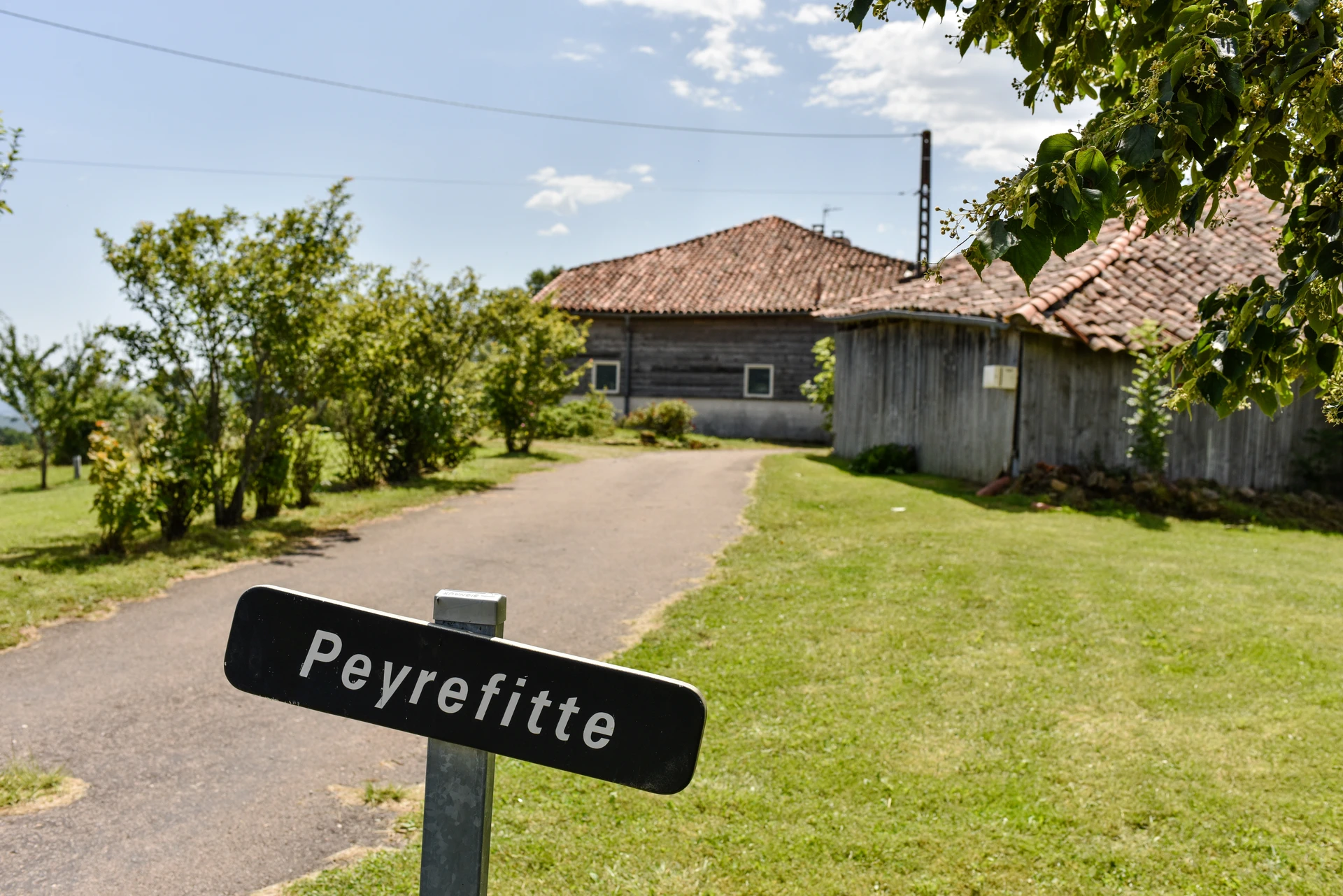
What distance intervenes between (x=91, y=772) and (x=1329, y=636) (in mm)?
7928

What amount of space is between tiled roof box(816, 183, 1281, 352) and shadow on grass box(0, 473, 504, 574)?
10.0m

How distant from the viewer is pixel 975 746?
17.8ft

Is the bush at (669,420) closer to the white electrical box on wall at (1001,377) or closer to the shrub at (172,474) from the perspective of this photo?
the white electrical box on wall at (1001,377)

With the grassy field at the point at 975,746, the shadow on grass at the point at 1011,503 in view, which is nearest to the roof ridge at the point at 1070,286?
the shadow on grass at the point at 1011,503

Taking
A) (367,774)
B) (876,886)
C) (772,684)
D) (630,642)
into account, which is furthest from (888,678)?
(367,774)

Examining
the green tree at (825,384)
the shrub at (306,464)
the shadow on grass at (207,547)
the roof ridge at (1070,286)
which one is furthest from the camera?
the green tree at (825,384)

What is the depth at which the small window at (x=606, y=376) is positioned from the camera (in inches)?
1282

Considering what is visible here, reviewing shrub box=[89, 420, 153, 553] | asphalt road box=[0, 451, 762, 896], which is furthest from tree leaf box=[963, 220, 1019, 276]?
shrub box=[89, 420, 153, 553]

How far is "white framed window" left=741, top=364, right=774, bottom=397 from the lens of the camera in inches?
1225

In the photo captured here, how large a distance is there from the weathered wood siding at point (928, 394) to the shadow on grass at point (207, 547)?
9.84 meters

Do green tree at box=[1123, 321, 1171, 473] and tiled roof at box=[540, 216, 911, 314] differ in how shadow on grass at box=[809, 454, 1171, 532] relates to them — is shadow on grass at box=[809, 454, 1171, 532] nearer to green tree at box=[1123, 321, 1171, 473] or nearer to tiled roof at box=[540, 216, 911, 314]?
green tree at box=[1123, 321, 1171, 473]

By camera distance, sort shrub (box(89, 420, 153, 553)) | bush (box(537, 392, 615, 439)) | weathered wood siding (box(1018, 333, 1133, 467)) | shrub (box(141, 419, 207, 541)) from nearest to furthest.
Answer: shrub (box(89, 420, 153, 553)) → shrub (box(141, 419, 207, 541)) → weathered wood siding (box(1018, 333, 1133, 467)) → bush (box(537, 392, 615, 439))

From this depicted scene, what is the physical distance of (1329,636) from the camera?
24.4ft

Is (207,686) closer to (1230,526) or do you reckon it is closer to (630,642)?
(630,642)
